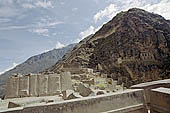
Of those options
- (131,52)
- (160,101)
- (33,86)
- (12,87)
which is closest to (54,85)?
(33,86)

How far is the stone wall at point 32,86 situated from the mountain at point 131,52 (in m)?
18.9

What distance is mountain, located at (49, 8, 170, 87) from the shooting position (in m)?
37.5

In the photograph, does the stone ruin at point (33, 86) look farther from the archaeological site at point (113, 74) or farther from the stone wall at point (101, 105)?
the stone wall at point (101, 105)

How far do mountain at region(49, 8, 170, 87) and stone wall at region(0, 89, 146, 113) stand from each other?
A: 3032 centimetres

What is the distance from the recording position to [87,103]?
3.46 metres

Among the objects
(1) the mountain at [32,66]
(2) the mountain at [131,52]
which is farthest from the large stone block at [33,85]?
(1) the mountain at [32,66]

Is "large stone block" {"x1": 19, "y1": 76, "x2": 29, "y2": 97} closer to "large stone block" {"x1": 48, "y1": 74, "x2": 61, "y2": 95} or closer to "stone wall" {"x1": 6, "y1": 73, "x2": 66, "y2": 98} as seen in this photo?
"stone wall" {"x1": 6, "y1": 73, "x2": 66, "y2": 98}

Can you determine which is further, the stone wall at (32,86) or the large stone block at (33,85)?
the large stone block at (33,85)

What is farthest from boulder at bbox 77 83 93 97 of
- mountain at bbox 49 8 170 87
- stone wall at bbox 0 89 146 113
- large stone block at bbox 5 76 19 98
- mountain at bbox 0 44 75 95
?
mountain at bbox 0 44 75 95

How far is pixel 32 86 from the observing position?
1448 cm

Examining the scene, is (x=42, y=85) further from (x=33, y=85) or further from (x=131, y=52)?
(x=131, y=52)

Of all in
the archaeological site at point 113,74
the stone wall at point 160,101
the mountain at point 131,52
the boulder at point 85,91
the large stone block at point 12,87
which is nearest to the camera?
the stone wall at point 160,101

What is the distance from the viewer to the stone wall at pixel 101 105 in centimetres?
319

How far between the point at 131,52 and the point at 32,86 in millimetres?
30753
